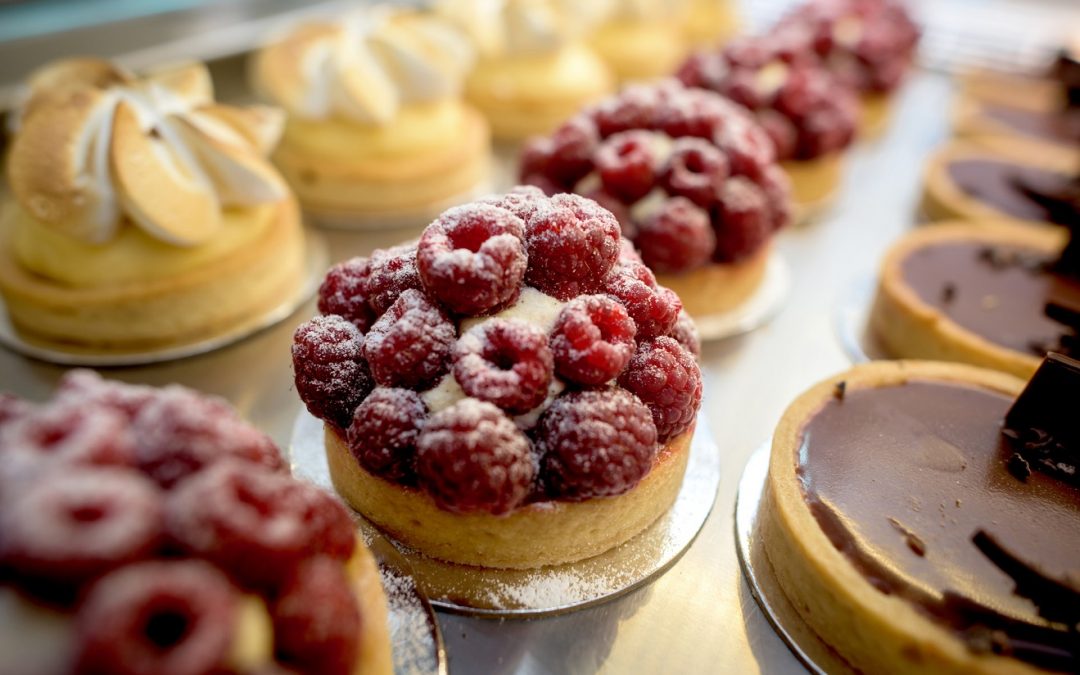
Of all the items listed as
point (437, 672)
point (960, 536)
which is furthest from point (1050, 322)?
point (437, 672)

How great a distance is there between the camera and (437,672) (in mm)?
1266

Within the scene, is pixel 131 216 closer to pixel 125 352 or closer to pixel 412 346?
pixel 125 352

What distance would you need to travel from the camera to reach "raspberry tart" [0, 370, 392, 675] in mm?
827

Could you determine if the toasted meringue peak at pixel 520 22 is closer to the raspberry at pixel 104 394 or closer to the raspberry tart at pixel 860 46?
the raspberry tart at pixel 860 46

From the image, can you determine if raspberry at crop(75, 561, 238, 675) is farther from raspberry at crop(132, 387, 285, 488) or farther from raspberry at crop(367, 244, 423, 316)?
raspberry at crop(367, 244, 423, 316)

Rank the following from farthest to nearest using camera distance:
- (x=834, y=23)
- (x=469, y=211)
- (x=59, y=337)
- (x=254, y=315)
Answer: (x=834, y=23), (x=254, y=315), (x=59, y=337), (x=469, y=211)

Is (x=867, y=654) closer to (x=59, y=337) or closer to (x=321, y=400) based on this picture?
(x=321, y=400)

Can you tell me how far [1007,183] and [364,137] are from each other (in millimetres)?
2152

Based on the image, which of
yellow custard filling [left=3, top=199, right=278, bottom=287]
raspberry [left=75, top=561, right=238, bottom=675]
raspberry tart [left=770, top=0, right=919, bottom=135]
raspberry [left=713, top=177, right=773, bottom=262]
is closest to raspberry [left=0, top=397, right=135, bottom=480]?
raspberry [left=75, top=561, right=238, bottom=675]

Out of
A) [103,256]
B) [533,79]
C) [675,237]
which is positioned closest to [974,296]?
[675,237]

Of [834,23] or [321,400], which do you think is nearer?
[321,400]

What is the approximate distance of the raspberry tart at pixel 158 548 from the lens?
827 millimetres

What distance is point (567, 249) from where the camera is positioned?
1354mm

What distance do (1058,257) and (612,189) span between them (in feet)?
4.19
